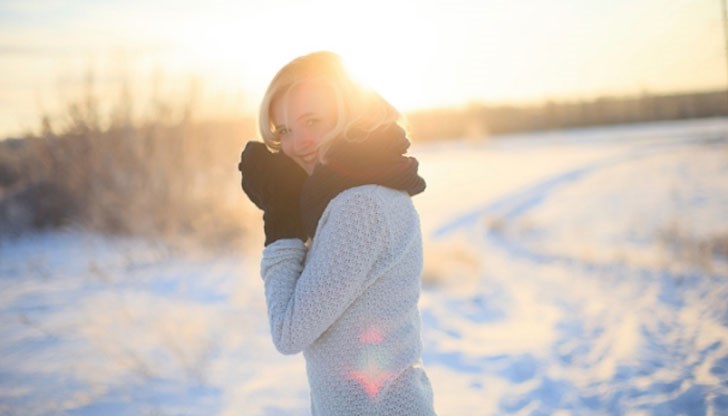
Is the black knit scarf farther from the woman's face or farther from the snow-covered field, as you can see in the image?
the snow-covered field

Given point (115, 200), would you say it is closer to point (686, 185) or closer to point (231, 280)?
point (231, 280)

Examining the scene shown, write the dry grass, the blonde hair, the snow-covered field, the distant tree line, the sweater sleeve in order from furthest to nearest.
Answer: the distant tree line < the dry grass < the snow-covered field < the blonde hair < the sweater sleeve

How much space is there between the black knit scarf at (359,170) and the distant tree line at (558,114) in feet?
134

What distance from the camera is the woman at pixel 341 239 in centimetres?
113

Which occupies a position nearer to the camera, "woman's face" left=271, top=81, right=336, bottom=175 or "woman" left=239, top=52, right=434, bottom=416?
"woman" left=239, top=52, right=434, bottom=416

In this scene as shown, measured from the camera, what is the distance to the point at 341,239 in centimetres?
112

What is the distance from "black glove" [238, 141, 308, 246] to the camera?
130 cm

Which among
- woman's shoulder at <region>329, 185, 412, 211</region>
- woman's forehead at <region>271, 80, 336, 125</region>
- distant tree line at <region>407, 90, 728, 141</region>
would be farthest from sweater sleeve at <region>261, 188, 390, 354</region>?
distant tree line at <region>407, 90, 728, 141</region>

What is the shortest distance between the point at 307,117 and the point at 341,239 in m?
0.36

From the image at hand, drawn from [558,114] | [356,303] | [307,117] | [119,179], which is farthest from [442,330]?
[558,114]

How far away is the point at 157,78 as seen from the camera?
7.16m

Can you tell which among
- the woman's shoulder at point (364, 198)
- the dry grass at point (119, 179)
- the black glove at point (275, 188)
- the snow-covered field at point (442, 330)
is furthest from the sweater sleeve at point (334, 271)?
the dry grass at point (119, 179)

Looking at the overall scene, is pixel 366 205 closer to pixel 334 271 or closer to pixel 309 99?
pixel 334 271

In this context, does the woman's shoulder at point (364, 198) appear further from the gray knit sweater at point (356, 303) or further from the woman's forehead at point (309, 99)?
the woman's forehead at point (309, 99)
